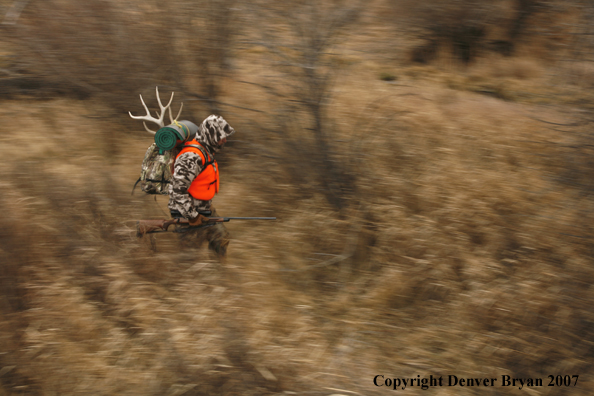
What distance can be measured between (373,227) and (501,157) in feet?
7.82

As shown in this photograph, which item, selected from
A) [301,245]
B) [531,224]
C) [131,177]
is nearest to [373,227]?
[301,245]

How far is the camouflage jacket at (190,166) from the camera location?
423cm

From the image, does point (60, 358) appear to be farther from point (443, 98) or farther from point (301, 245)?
point (443, 98)

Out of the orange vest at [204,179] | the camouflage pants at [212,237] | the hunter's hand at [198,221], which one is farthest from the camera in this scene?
the camouflage pants at [212,237]

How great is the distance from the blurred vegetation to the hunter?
0.81m

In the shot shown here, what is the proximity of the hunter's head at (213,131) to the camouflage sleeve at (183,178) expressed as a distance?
0.24 metres

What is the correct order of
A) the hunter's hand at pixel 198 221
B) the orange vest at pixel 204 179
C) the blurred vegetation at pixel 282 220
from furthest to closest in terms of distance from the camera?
the hunter's hand at pixel 198 221
the blurred vegetation at pixel 282 220
the orange vest at pixel 204 179

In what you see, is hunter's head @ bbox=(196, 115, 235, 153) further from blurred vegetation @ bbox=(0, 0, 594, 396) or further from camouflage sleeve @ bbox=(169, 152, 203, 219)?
blurred vegetation @ bbox=(0, 0, 594, 396)

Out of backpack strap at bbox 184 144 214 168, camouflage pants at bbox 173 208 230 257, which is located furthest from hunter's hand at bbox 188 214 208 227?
backpack strap at bbox 184 144 214 168

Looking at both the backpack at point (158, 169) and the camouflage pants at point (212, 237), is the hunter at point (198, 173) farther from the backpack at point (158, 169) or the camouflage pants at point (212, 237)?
the camouflage pants at point (212, 237)

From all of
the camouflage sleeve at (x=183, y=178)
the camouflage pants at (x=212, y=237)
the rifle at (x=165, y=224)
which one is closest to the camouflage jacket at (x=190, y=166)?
the camouflage sleeve at (x=183, y=178)

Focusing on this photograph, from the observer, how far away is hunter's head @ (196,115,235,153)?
437cm

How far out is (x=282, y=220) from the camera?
5.71 m

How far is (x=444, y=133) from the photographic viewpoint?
6.84 metres
